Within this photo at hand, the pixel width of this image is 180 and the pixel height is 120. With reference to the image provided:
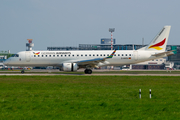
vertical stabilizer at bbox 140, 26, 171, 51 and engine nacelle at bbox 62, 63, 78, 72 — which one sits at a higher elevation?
vertical stabilizer at bbox 140, 26, 171, 51

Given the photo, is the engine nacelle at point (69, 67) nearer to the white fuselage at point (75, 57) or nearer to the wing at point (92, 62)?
the wing at point (92, 62)

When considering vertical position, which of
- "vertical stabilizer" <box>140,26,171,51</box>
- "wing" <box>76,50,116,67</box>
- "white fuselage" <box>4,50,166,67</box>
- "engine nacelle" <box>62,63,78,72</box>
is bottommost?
"engine nacelle" <box>62,63,78,72</box>

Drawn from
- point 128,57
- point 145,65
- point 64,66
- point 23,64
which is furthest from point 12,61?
point 145,65

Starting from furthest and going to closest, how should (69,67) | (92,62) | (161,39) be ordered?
(161,39) < (92,62) < (69,67)

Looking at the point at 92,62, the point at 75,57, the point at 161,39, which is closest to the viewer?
the point at 92,62

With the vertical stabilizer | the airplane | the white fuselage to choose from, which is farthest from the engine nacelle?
the vertical stabilizer

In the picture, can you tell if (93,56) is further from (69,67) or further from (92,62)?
(69,67)

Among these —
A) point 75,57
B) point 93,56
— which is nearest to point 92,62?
point 93,56

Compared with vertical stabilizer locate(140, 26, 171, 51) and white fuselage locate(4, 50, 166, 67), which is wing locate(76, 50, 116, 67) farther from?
vertical stabilizer locate(140, 26, 171, 51)

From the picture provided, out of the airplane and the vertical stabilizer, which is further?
the vertical stabilizer

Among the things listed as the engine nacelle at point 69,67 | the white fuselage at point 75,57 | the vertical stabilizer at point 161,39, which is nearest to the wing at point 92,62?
the engine nacelle at point 69,67
